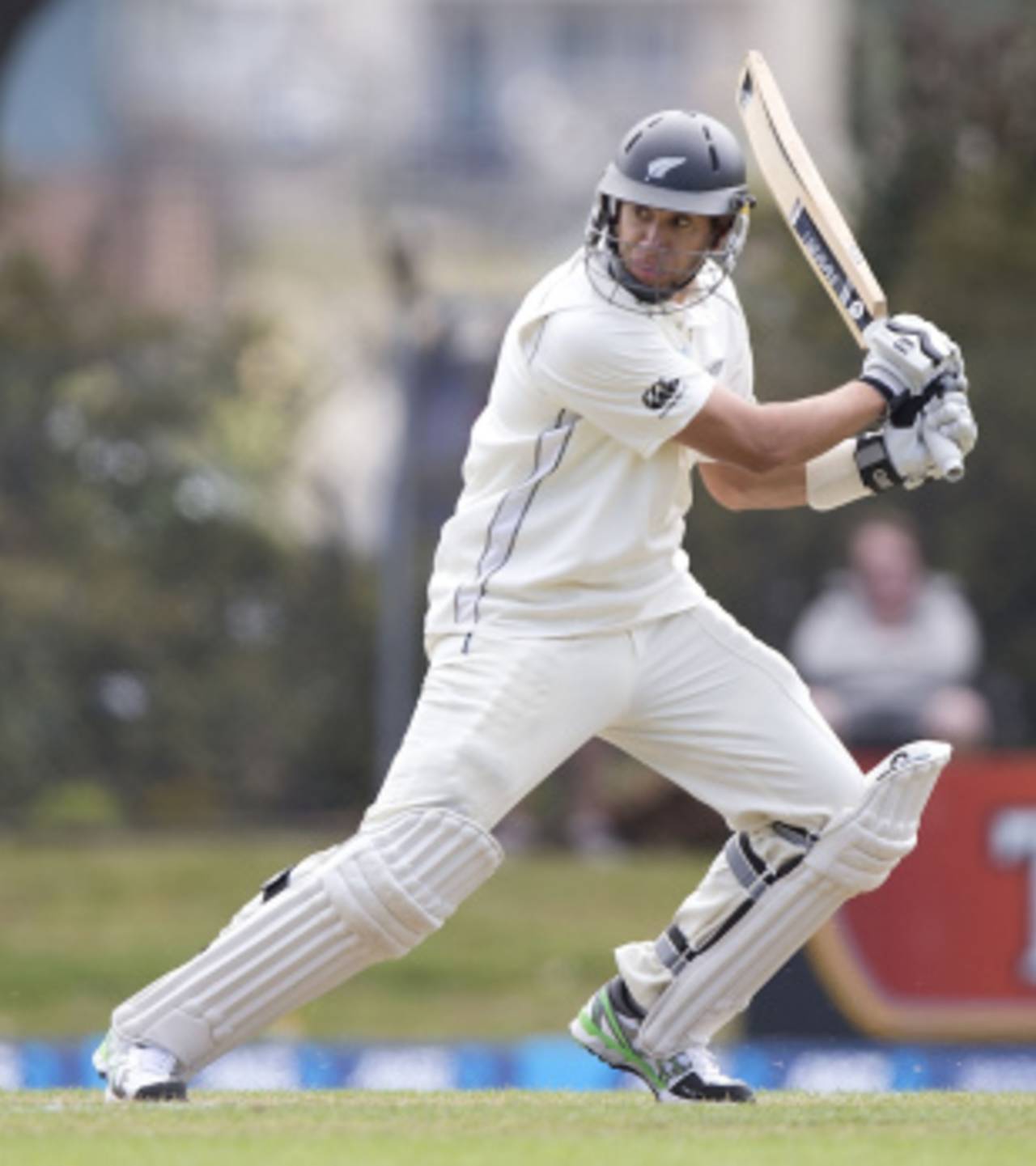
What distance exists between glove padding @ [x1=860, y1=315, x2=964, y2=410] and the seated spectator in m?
3.85

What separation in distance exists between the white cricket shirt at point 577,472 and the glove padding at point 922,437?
313 millimetres

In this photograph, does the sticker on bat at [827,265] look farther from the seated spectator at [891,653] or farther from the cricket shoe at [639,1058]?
the seated spectator at [891,653]

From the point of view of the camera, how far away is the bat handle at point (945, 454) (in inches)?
219

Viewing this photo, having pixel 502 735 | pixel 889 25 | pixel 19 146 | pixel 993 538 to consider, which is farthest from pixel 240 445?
pixel 19 146

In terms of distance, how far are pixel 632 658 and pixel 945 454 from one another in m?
0.62

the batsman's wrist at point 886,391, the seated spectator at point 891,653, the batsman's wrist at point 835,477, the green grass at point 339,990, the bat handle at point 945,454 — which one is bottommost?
the green grass at point 339,990

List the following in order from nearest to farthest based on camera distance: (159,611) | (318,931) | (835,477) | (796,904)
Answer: (318,931) → (796,904) → (835,477) → (159,611)

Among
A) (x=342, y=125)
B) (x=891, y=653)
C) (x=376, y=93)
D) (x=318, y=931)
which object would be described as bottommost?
(x=342, y=125)

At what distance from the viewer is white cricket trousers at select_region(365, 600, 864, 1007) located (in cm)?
555

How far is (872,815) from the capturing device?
5.69 m

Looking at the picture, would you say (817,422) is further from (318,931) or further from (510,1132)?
(510,1132)

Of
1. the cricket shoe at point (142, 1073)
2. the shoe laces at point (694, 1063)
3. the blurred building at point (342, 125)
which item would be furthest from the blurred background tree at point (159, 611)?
the cricket shoe at point (142, 1073)

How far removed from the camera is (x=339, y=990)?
10.7 metres

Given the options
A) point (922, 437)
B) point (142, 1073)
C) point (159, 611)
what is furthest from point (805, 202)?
point (159, 611)
